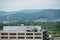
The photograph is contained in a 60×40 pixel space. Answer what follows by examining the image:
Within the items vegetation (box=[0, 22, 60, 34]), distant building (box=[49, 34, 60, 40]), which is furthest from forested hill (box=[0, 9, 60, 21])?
distant building (box=[49, 34, 60, 40])

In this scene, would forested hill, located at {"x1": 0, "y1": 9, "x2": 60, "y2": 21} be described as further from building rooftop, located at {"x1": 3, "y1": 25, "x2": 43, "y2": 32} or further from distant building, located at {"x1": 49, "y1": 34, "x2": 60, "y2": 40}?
distant building, located at {"x1": 49, "y1": 34, "x2": 60, "y2": 40}

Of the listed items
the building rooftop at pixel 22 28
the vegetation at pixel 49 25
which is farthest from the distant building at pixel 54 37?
the building rooftop at pixel 22 28

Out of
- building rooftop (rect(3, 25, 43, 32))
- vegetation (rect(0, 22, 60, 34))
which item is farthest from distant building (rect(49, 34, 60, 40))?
building rooftop (rect(3, 25, 43, 32))

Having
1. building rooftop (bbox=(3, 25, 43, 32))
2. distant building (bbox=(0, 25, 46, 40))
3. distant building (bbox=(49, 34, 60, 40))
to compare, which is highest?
building rooftop (bbox=(3, 25, 43, 32))

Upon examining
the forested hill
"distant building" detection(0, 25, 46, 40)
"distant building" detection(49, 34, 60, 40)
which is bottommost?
"distant building" detection(49, 34, 60, 40)

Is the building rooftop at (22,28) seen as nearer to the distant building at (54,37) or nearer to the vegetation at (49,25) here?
the vegetation at (49,25)

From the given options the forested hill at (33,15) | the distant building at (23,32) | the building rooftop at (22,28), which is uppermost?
the forested hill at (33,15)

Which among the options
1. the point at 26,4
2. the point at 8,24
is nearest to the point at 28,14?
the point at 26,4

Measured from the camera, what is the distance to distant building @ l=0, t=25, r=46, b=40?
3.43 m

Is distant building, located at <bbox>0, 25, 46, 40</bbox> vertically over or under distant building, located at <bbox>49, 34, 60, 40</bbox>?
over

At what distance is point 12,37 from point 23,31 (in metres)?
0.24

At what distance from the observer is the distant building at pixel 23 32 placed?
3432 millimetres

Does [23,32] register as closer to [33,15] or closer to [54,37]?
[33,15]

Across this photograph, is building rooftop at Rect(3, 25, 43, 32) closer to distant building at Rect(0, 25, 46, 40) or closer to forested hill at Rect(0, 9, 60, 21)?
distant building at Rect(0, 25, 46, 40)
